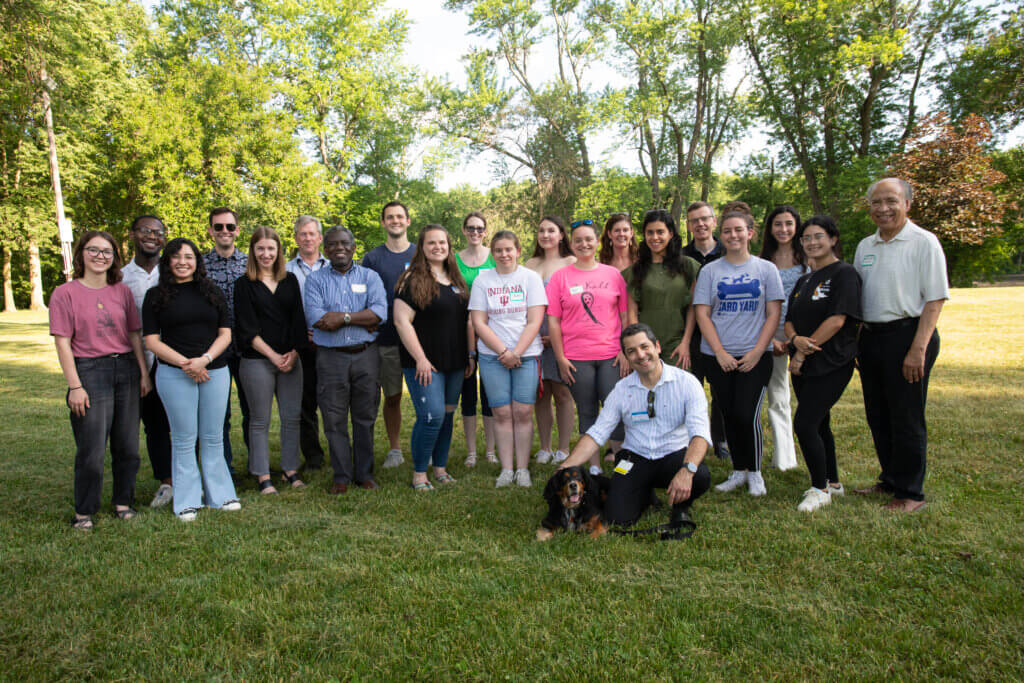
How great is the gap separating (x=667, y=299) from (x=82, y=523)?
459 cm

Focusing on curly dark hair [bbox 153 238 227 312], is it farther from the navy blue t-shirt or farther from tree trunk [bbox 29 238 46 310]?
tree trunk [bbox 29 238 46 310]

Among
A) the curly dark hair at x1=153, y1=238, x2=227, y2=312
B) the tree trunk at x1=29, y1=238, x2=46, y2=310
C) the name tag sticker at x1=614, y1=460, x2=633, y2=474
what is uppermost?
the tree trunk at x1=29, y1=238, x2=46, y2=310

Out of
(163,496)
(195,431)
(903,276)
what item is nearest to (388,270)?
(195,431)

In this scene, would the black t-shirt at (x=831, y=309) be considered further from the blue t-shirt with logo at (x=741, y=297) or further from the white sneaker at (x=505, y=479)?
the white sneaker at (x=505, y=479)

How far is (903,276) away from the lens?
3.98m

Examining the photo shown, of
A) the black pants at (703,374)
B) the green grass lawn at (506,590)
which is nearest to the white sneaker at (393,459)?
the green grass lawn at (506,590)

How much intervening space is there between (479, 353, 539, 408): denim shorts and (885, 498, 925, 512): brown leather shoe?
257 cm

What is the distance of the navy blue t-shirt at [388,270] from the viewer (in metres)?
5.61

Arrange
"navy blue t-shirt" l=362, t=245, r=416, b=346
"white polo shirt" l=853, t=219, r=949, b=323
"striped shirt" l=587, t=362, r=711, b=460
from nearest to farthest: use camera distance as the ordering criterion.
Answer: "white polo shirt" l=853, t=219, r=949, b=323, "striped shirt" l=587, t=362, r=711, b=460, "navy blue t-shirt" l=362, t=245, r=416, b=346

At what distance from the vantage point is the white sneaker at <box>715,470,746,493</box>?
468 cm

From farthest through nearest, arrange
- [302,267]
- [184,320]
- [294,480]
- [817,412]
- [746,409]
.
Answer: [302,267]
[294,480]
[746,409]
[184,320]
[817,412]

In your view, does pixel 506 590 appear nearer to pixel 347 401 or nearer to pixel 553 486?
pixel 553 486

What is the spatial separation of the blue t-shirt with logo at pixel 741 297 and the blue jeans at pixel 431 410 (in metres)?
2.10

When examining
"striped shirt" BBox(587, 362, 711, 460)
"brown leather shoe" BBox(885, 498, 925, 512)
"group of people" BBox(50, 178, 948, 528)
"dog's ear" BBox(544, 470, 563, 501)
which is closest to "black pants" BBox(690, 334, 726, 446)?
"group of people" BBox(50, 178, 948, 528)
